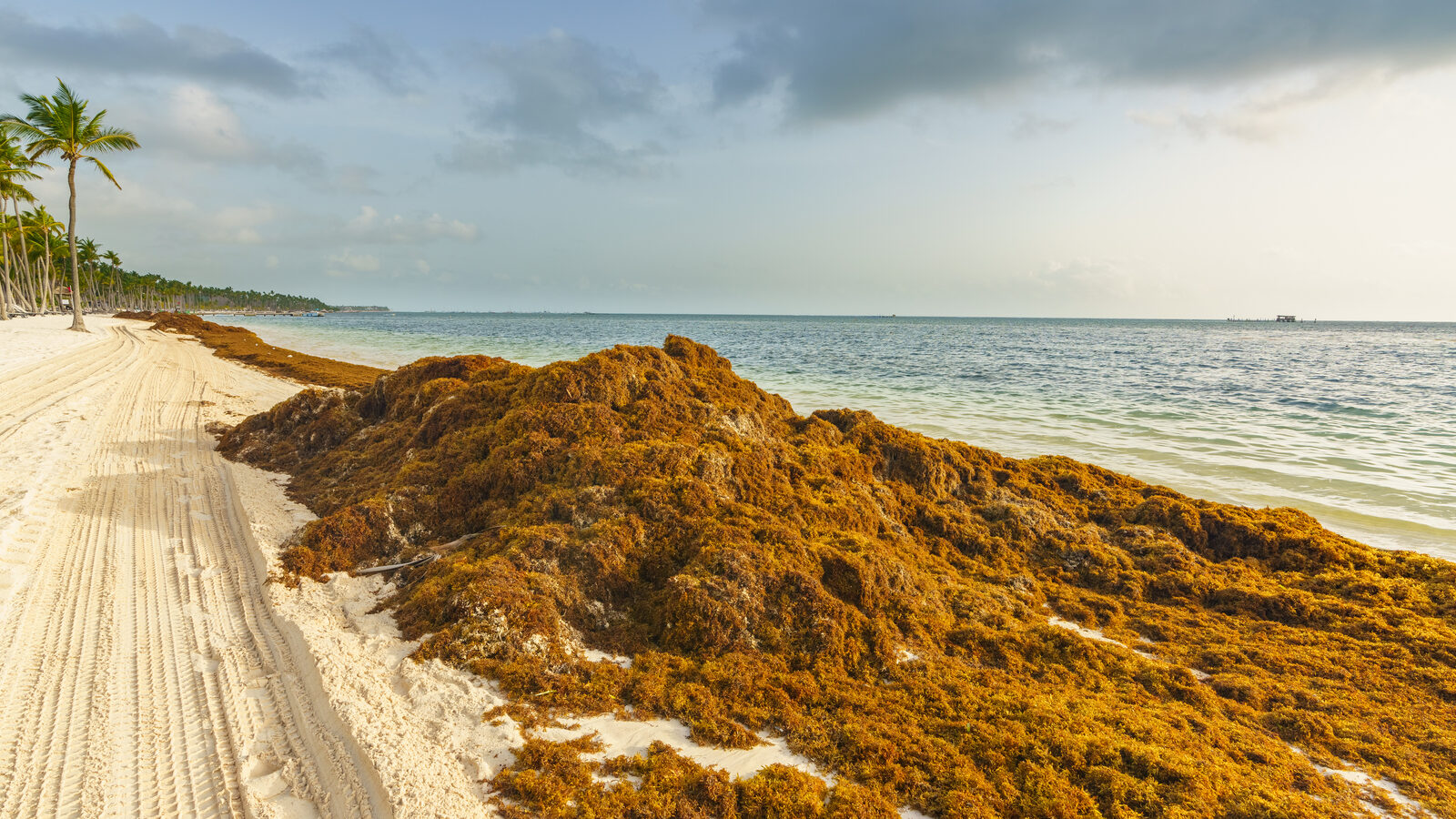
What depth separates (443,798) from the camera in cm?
303

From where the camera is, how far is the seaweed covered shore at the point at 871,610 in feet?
10.9

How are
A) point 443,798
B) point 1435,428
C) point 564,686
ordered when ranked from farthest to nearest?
point 1435,428
point 564,686
point 443,798

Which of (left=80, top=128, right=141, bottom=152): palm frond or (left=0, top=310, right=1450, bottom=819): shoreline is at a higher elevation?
(left=80, top=128, right=141, bottom=152): palm frond

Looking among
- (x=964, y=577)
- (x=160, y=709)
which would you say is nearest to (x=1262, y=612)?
(x=964, y=577)

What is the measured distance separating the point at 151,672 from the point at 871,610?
201 inches

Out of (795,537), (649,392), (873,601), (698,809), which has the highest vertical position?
(649,392)

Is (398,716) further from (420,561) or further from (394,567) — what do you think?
(394,567)

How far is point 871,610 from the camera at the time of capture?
477cm

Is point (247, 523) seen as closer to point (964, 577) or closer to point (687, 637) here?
point (687, 637)

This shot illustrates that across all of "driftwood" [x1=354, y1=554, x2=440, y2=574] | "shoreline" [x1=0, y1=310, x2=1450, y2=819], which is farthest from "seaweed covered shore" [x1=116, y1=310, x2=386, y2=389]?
"shoreline" [x1=0, y1=310, x2=1450, y2=819]

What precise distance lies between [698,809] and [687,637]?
1.47 m

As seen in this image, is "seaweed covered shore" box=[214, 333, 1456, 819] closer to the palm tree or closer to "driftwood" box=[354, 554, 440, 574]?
"driftwood" box=[354, 554, 440, 574]

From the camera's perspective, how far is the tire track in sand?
308cm

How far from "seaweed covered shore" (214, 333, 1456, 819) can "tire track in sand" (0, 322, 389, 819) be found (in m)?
0.86
